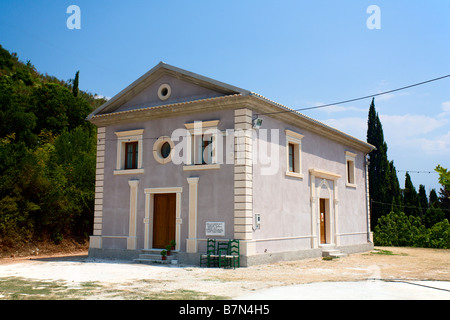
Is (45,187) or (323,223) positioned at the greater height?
(45,187)

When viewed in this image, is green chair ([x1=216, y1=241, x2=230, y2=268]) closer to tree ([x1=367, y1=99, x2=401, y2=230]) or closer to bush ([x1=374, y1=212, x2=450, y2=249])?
bush ([x1=374, y1=212, x2=450, y2=249])

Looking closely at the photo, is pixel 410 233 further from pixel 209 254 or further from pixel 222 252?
pixel 209 254

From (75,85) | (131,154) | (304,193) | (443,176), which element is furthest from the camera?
(75,85)

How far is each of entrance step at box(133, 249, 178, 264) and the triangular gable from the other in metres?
5.51

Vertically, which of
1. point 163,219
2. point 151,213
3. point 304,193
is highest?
point 304,193

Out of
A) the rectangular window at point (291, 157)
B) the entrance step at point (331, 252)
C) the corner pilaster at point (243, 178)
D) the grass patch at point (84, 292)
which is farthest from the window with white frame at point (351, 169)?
the grass patch at point (84, 292)

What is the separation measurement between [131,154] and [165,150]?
1774 millimetres

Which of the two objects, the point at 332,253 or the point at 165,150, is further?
the point at 332,253

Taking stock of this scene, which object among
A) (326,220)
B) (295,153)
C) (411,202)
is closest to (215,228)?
(295,153)

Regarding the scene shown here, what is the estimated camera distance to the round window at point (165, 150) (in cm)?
1582

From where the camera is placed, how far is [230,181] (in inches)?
554

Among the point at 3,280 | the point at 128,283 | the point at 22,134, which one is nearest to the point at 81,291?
the point at 128,283

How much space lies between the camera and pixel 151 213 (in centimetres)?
1576

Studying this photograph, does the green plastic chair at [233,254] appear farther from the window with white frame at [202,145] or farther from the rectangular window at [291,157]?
the rectangular window at [291,157]
